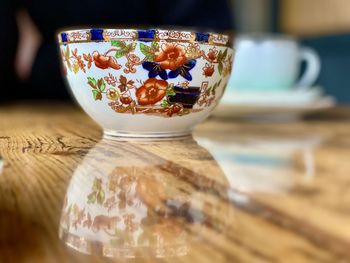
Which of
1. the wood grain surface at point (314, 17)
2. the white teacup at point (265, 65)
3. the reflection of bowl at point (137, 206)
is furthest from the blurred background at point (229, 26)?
the reflection of bowl at point (137, 206)

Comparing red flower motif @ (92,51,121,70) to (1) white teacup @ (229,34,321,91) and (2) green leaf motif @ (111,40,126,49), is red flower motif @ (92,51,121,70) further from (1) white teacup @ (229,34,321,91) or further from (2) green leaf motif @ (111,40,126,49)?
(1) white teacup @ (229,34,321,91)

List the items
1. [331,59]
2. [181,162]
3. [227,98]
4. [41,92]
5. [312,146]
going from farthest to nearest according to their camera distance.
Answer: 1. [331,59]
2. [41,92]
3. [227,98]
4. [312,146]
5. [181,162]

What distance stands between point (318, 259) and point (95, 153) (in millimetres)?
273

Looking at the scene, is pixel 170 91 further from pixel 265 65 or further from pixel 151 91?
pixel 265 65

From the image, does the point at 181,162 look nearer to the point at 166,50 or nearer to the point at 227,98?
the point at 166,50

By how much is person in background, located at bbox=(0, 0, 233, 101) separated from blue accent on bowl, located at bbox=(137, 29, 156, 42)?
118 centimetres

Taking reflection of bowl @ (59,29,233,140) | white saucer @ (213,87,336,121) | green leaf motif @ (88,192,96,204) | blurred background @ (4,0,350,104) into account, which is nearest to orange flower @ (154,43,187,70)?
reflection of bowl @ (59,29,233,140)

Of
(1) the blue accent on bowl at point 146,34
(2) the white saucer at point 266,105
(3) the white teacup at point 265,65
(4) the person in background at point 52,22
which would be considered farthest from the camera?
(4) the person in background at point 52,22

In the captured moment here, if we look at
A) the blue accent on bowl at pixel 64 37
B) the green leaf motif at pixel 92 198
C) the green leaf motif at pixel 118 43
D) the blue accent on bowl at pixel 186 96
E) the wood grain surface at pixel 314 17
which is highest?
the wood grain surface at pixel 314 17

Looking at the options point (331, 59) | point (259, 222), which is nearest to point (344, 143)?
point (259, 222)

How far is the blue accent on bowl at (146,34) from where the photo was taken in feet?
1.53

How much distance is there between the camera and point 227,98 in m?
0.83

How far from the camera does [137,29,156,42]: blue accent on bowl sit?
467mm

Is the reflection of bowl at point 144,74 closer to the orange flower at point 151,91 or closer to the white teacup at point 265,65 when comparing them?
the orange flower at point 151,91
